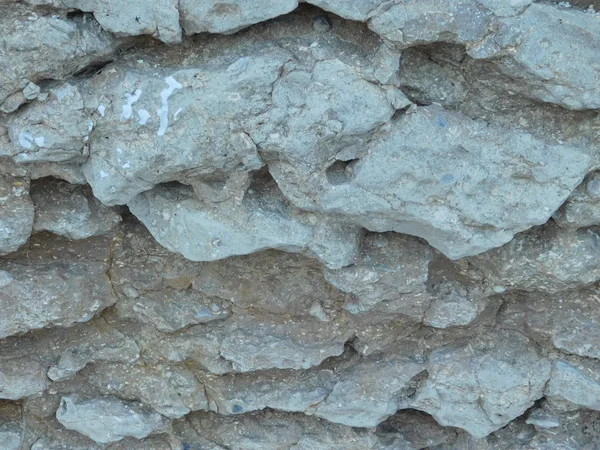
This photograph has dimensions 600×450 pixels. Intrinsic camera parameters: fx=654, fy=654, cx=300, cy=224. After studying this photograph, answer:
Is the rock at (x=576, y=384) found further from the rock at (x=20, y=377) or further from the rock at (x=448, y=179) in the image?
the rock at (x=20, y=377)

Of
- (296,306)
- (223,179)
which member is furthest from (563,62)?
(296,306)

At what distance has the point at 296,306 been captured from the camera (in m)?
2.17

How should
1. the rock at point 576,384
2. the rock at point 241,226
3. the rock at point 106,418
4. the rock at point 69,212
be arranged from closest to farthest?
the rock at point 241,226 → the rock at point 69,212 → the rock at point 576,384 → the rock at point 106,418

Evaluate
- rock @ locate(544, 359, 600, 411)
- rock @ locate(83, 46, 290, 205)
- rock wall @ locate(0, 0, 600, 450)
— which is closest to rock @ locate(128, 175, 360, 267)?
rock wall @ locate(0, 0, 600, 450)

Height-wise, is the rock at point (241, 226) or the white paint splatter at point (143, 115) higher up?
the white paint splatter at point (143, 115)

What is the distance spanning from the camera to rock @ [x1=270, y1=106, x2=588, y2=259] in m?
1.73

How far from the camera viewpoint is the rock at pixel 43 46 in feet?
5.43

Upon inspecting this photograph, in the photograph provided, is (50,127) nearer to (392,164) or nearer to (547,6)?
(392,164)

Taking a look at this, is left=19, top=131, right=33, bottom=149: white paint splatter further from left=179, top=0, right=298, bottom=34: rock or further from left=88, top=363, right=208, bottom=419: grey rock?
left=88, top=363, right=208, bottom=419: grey rock

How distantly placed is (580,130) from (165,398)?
160 cm

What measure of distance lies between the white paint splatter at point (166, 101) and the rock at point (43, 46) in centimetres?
18

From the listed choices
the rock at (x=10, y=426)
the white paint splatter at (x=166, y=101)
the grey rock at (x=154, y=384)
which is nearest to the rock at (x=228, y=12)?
the white paint splatter at (x=166, y=101)

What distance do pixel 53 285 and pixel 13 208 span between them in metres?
0.30

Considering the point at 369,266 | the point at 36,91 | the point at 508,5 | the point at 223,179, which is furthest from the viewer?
the point at 369,266
